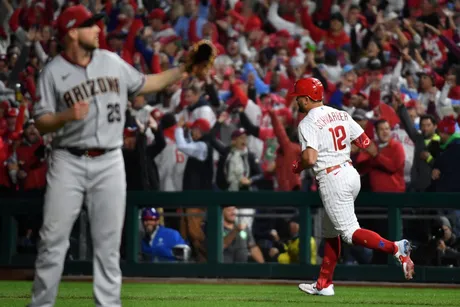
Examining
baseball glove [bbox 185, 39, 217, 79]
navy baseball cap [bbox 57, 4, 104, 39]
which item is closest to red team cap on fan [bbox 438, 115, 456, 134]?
baseball glove [bbox 185, 39, 217, 79]

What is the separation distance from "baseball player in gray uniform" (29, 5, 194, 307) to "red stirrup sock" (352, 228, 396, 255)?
3583 millimetres

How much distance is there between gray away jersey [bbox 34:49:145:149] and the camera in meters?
6.59

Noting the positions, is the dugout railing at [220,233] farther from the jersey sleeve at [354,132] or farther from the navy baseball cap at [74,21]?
the navy baseball cap at [74,21]

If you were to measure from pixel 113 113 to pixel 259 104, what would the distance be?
28.6 ft

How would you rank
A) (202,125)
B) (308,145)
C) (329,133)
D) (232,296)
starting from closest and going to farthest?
(308,145)
(329,133)
(232,296)
(202,125)

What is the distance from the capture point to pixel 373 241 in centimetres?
971

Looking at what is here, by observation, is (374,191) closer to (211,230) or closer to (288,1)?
(211,230)

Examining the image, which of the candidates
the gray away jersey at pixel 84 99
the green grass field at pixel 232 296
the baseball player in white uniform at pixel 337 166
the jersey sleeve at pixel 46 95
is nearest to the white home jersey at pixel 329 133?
the baseball player in white uniform at pixel 337 166

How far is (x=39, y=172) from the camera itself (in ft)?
47.0

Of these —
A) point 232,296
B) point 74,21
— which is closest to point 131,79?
point 74,21

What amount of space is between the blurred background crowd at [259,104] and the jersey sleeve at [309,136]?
307 centimetres

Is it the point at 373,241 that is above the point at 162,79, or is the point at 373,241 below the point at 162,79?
below

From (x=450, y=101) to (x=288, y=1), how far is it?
18.8 ft

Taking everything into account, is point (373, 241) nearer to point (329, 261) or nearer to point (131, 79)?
point (329, 261)
